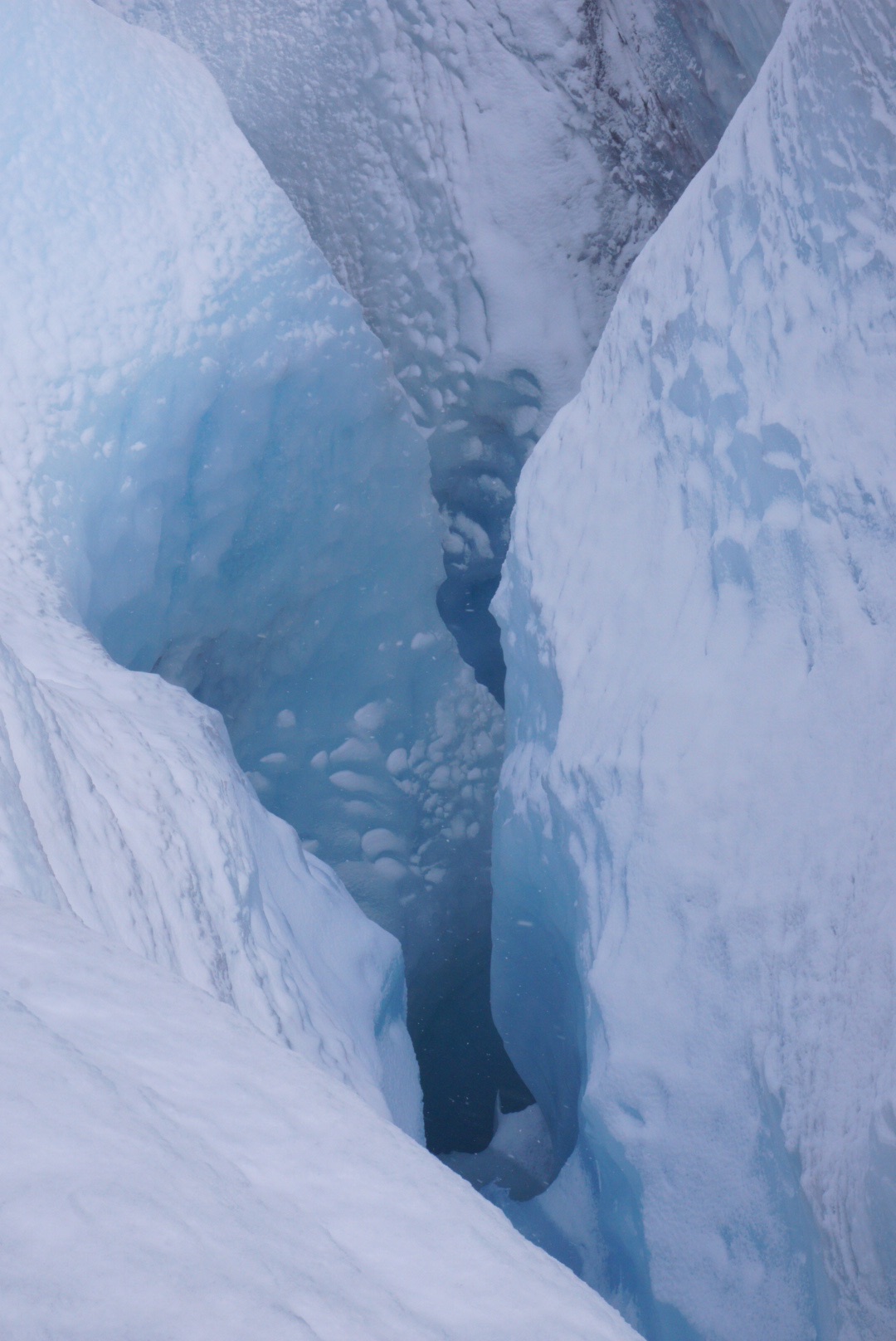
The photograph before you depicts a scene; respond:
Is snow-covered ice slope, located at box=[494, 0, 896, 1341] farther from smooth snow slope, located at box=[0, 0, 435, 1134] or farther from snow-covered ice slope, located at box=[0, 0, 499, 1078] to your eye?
snow-covered ice slope, located at box=[0, 0, 499, 1078]

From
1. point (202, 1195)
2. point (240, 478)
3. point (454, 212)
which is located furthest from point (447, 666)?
point (202, 1195)

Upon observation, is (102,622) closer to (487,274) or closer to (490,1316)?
(487,274)

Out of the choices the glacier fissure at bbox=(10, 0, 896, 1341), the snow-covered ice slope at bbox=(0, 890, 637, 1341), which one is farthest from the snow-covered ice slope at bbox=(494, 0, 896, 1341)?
the snow-covered ice slope at bbox=(0, 890, 637, 1341)

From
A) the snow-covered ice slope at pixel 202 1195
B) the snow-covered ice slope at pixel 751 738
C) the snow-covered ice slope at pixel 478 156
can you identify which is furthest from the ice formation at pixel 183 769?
the snow-covered ice slope at pixel 751 738

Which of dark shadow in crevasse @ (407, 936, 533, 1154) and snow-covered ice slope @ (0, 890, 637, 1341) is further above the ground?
snow-covered ice slope @ (0, 890, 637, 1341)

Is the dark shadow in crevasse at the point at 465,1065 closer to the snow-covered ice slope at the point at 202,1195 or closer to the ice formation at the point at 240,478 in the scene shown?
the ice formation at the point at 240,478

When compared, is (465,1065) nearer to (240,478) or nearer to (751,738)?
(240,478)

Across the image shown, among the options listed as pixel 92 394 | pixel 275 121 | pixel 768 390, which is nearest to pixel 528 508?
pixel 768 390
